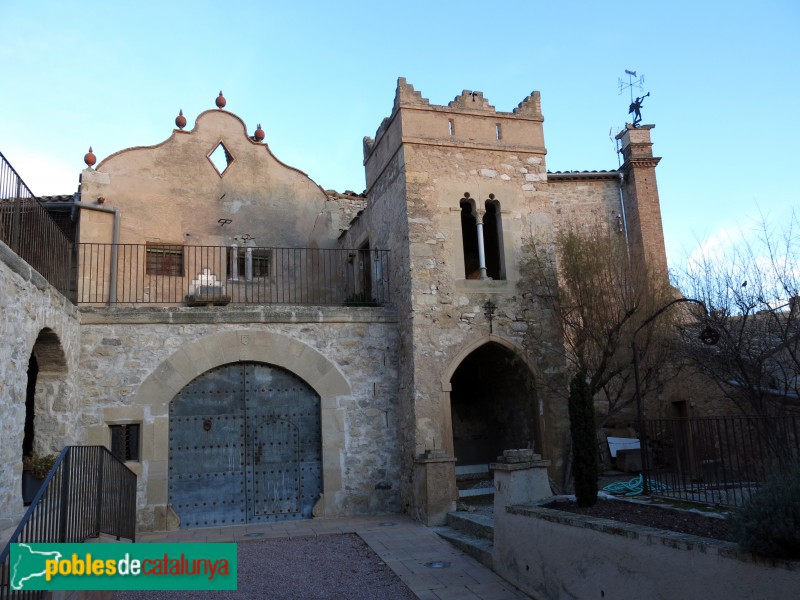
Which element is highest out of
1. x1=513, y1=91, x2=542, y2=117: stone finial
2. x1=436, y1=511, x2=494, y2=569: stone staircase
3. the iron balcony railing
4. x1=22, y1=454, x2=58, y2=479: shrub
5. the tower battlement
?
x1=513, y1=91, x2=542, y2=117: stone finial

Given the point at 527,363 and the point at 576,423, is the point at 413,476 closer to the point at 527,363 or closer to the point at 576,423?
the point at 527,363

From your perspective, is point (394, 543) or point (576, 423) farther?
point (394, 543)

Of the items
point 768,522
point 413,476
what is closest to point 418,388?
point 413,476

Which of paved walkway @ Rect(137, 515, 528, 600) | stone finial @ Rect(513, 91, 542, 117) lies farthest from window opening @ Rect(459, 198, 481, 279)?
paved walkway @ Rect(137, 515, 528, 600)

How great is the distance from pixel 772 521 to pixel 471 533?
496 cm

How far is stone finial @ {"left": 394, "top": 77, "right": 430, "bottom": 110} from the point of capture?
35.4ft

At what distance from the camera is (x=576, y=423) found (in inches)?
283

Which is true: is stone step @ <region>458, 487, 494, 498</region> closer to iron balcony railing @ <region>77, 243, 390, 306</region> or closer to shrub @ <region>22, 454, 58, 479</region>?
iron balcony railing @ <region>77, 243, 390, 306</region>

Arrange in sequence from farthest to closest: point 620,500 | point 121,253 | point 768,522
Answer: point 121,253
point 620,500
point 768,522

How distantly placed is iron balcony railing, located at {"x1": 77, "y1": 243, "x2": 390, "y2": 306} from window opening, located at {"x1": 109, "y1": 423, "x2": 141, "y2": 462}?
2.33 meters

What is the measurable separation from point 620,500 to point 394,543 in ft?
9.79

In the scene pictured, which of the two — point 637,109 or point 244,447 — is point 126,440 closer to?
point 244,447

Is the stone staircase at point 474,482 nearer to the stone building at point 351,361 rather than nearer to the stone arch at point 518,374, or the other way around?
the stone building at point 351,361

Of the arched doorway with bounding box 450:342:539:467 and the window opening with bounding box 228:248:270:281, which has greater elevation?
the window opening with bounding box 228:248:270:281
